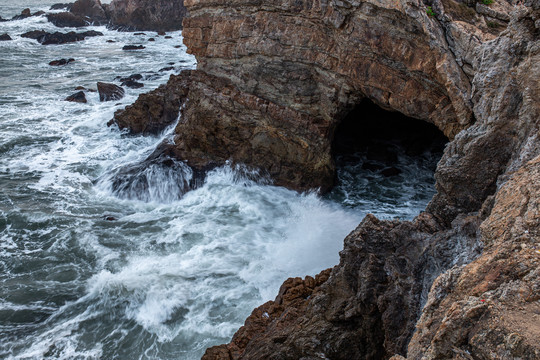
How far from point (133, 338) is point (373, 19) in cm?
1001

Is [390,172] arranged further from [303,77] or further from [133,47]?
[133,47]

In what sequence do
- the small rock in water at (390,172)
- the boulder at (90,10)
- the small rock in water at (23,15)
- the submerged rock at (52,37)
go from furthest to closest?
the boulder at (90,10)
the small rock in water at (23,15)
the submerged rock at (52,37)
the small rock in water at (390,172)

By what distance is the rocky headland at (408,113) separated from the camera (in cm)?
374

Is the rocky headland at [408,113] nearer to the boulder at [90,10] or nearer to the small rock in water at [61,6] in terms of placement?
the boulder at [90,10]

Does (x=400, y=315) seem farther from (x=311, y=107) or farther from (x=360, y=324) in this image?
(x=311, y=107)

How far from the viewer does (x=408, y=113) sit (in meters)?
11.1

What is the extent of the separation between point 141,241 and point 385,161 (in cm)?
957

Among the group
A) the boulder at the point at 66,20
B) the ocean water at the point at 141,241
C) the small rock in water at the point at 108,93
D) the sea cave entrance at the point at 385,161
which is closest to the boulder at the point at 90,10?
the boulder at the point at 66,20

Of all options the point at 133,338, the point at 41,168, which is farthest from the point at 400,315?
the point at 41,168

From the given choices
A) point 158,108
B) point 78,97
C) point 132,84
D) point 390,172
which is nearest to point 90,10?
point 132,84

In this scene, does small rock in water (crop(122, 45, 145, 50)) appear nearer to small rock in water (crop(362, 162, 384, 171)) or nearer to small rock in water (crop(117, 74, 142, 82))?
small rock in water (crop(117, 74, 142, 82))

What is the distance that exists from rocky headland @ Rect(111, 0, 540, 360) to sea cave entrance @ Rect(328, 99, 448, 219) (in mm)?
1656

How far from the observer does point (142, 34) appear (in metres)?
43.5

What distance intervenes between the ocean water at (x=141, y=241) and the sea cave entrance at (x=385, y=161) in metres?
0.08
